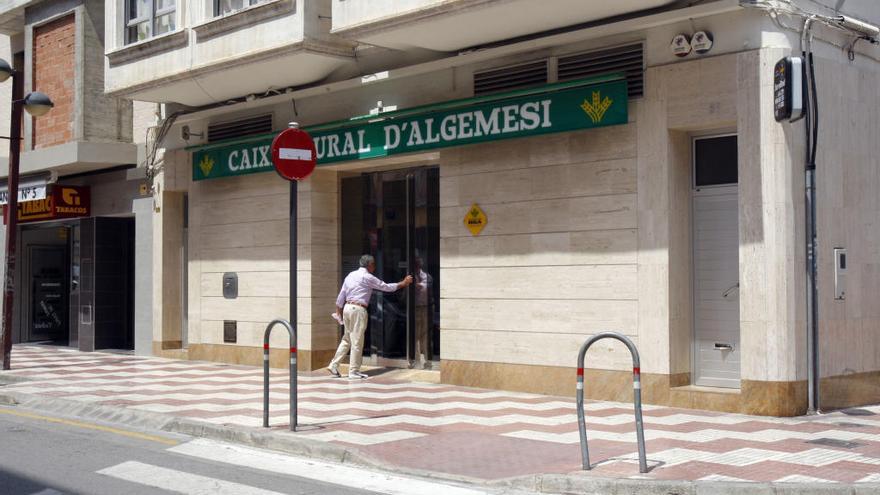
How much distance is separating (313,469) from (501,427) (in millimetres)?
2555

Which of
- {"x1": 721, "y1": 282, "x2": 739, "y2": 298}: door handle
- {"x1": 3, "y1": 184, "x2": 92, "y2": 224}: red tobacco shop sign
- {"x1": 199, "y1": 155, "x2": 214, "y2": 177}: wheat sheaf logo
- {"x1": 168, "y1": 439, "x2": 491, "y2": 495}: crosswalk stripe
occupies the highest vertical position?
{"x1": 199, "y1": 155, "x2": 214, "y2": 177}: wheat sheaf logo

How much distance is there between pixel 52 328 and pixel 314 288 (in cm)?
1116

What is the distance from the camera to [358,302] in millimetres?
14797

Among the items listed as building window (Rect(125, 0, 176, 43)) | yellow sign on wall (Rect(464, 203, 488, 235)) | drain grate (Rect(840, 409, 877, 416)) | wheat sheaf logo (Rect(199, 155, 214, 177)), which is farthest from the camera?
wheat sheaf logo (Rect(199, 155, 214, 177))

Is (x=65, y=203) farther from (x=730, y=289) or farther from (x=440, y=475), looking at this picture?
(x=440, y=475)

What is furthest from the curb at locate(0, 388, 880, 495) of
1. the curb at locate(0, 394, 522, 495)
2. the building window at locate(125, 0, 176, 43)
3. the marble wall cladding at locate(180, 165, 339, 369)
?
the building window at locate(125, 0, 176, 43)

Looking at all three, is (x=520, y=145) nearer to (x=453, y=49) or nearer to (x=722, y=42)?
(x=453, y=49)

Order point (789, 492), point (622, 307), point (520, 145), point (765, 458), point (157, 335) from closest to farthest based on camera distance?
point (789, 492)
point (765, 458)
point (622, 307)
point (520, 145)
point (157, 335)

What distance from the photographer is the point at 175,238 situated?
19.3m

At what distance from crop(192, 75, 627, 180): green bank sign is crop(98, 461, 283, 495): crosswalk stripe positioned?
650 centimetres

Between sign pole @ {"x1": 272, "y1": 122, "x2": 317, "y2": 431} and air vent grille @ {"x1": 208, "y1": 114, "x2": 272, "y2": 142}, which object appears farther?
air vent grille @ {"x1": 208, "y1": 114, "x2": 272, "y2": 142}

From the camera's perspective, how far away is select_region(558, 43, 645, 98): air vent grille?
1205cm

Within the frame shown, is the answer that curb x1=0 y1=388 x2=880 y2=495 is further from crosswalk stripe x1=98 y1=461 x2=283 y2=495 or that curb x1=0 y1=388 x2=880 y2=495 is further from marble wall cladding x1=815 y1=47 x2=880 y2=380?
marble wall cladding x1=815 y1=47 x2=880 y2=380

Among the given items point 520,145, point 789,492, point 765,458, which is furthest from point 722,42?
point 789,492
